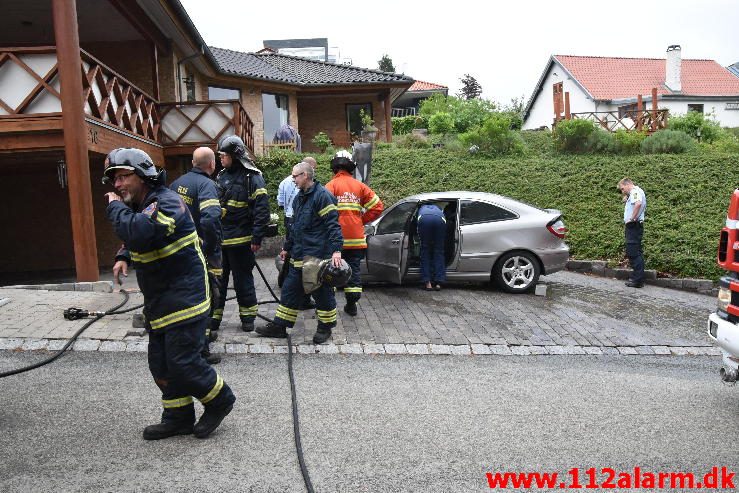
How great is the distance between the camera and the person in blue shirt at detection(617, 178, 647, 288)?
33.0 feet

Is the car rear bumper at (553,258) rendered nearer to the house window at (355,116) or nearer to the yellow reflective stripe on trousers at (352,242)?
the yellow reflective stripe on trousers at (352,242)

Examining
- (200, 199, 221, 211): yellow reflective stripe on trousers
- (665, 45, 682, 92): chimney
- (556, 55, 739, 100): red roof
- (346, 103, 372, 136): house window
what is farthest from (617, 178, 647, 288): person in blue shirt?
(665, 45, 682, 92): chimney

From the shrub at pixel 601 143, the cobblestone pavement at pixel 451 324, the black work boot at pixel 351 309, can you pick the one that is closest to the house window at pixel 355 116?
the shrub at pixel 601 143

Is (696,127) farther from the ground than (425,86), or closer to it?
closer to it

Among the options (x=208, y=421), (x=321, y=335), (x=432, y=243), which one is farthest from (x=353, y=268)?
(x=208, y=421)

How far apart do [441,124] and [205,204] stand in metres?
22.0

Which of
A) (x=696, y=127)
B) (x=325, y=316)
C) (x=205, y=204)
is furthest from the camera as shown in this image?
(x=696, y=127)

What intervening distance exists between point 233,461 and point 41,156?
30.8 ft

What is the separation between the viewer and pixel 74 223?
9.05 metres

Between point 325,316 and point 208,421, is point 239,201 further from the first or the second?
point 208,421

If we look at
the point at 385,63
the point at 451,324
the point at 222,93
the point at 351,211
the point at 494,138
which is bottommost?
the point at 451,324

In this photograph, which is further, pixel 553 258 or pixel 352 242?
pixel 553 258

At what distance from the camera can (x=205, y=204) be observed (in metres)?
5.68

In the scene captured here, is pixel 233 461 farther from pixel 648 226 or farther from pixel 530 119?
pixel 530 119
